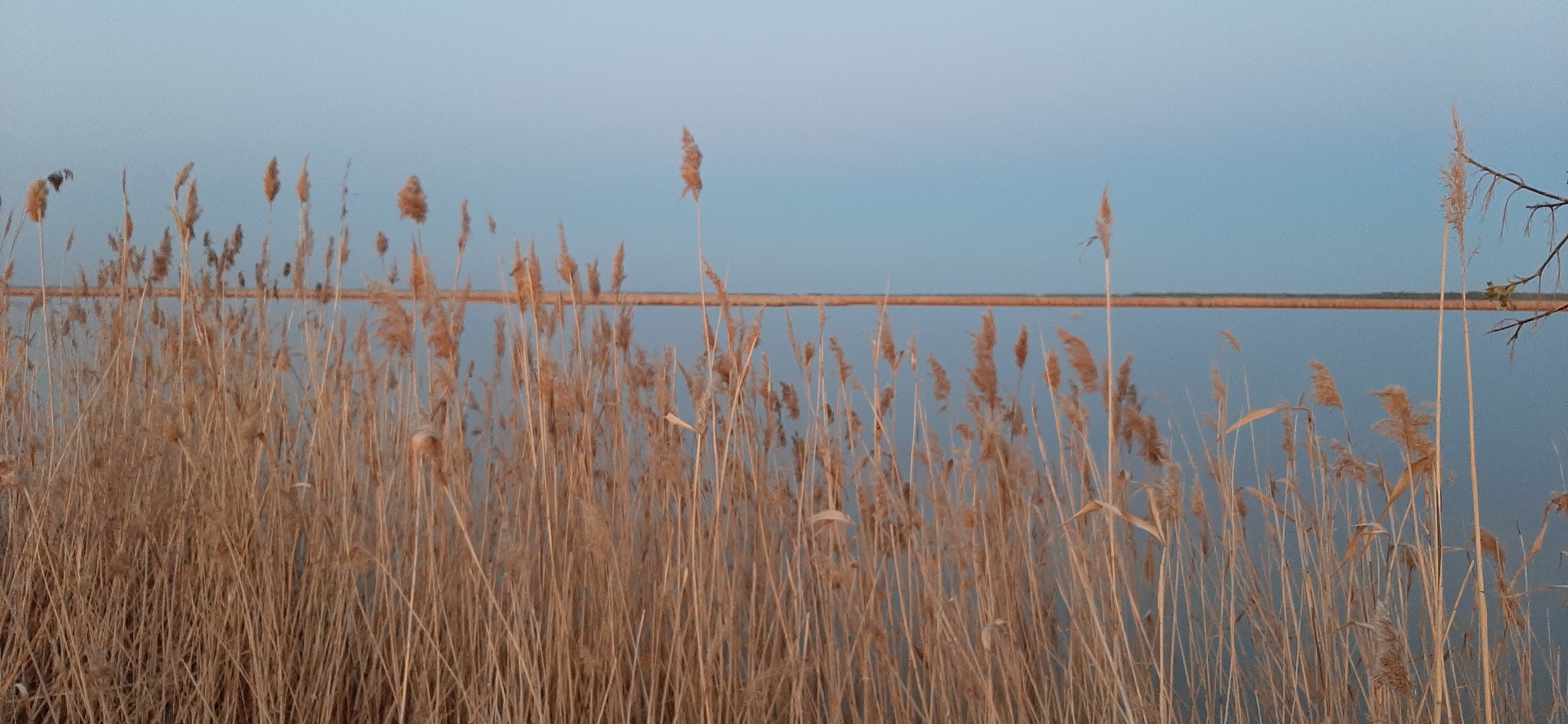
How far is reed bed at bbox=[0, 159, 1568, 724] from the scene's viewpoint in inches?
64.2

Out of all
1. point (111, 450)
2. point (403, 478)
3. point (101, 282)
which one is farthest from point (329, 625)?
point (101, 282)

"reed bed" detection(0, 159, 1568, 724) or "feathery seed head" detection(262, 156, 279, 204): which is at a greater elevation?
"feathery seed head" detection(262, 156, 279, 204)

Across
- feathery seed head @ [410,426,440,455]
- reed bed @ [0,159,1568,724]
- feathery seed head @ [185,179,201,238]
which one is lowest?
reed bed @ [0,159,1568,724]

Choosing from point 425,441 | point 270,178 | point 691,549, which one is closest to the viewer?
point 425,441

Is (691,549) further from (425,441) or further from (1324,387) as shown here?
(1324,387)

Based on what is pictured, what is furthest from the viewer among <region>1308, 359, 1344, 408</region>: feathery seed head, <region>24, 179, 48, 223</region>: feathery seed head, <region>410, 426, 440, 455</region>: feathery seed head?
<region>24, 179, 48, 223</region>: feathery seed head

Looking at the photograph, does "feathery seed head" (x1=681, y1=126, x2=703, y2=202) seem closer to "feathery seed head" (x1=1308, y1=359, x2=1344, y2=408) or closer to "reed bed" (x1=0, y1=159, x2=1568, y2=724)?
"reed bed" (x1=0, y1=159, x2=1568, y2=724)

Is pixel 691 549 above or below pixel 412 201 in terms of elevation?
below

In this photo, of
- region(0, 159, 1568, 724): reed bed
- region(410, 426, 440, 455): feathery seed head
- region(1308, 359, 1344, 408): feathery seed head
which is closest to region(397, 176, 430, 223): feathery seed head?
region(0, 159, 1568, 724): reed bed

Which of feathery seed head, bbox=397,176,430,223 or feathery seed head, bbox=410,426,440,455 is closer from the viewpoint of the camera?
feathery seed head, bbox=410,426,440,455

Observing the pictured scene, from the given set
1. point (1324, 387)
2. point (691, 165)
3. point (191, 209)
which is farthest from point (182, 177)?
point (1324, 387)

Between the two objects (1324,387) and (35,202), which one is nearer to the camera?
(1324,387)

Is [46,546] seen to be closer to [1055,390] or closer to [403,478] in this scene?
[403,478]

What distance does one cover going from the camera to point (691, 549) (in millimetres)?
1506
